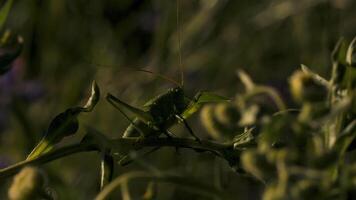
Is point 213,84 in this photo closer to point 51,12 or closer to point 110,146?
point 51,12

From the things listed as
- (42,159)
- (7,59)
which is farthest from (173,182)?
(7,59)

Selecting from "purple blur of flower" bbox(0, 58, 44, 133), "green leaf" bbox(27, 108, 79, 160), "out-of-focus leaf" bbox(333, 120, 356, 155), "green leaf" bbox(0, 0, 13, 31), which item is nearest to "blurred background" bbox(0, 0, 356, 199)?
"purple blur of flower" bbox(0, 58, 44, 133)

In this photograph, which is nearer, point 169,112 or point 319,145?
point 319,145

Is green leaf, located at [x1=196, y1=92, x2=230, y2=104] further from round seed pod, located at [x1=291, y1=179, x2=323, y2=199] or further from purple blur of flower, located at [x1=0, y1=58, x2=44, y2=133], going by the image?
purple blur of flower, located at [x1=0, y1=58, x2=44, y2=133]

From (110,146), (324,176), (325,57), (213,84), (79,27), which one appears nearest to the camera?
(324,176)

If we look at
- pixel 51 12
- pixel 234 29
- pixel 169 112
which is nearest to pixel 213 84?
pixel 234 29

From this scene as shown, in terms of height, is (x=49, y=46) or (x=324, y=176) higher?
(x=324, y=176)
